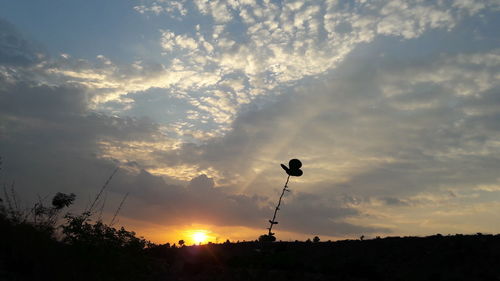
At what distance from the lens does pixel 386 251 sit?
16.2m

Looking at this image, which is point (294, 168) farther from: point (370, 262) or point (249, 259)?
point (249, 259)

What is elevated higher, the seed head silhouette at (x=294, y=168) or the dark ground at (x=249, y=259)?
the seed head silhouette at (x=294, y=168)

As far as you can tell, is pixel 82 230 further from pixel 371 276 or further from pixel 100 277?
pixel 371 276

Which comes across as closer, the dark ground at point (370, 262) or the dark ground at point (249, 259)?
the dark ground at point (249, 259)

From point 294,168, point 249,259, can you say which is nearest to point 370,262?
point 294,168

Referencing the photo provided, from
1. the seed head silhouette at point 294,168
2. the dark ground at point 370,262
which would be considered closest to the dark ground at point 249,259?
the dark ground at point 370,262

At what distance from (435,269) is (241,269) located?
275 inches

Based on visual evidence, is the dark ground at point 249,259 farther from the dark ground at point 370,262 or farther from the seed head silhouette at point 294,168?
the seed head silhouette at point 294,168

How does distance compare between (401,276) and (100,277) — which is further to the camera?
(401,276)

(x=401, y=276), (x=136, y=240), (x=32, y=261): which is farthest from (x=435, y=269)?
(x=32, y=261)

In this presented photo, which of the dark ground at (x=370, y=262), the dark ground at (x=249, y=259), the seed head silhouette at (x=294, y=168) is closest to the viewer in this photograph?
the dark ground at (x=249, y=259)

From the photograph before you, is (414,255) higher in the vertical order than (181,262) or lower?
higher

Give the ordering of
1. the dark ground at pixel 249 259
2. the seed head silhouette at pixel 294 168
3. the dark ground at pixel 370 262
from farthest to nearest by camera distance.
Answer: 1. the seed head silhouette at pixel 294 168
2. the dark ground at pixel 370 262
3. the dark ground at pixel 249 259

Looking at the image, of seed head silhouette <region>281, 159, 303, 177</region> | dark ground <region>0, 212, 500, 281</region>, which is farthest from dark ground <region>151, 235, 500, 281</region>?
seed head silhouette <region>281, 159, 303, 177</region>
